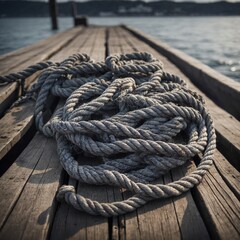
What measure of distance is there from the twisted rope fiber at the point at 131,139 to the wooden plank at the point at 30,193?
3.8 inches

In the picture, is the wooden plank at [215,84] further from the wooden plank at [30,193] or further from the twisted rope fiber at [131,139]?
the wooden plank at [30,193]

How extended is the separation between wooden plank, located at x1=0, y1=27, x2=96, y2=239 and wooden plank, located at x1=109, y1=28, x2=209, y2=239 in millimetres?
348

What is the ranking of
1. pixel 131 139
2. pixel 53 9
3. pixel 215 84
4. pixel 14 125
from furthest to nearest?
pixel 53 9 < pixel 215 84 < pixel 14 125 < pixel 131 139

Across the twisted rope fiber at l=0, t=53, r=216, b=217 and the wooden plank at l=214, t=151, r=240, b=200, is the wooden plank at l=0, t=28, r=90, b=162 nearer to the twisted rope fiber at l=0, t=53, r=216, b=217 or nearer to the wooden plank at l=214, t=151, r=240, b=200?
the twisted rope fiber at l=0, t=53, r=216, b=217

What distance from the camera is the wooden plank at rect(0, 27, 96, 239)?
127 cm

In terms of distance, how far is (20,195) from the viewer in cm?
148

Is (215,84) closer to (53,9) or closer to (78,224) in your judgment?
(78,224)

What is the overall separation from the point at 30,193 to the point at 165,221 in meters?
0.69

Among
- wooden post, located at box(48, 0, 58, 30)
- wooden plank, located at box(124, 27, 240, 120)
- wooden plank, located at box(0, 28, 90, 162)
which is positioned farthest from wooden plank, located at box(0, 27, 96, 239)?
wooden post, located at box(48, 0, 58, 30)

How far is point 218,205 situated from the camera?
4.68 ft

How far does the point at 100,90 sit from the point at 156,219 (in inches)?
47.4

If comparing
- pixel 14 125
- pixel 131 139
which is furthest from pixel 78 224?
pixel 14 125

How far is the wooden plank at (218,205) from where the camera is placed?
128cm

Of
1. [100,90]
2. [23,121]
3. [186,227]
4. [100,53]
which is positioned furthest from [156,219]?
[100,53]
